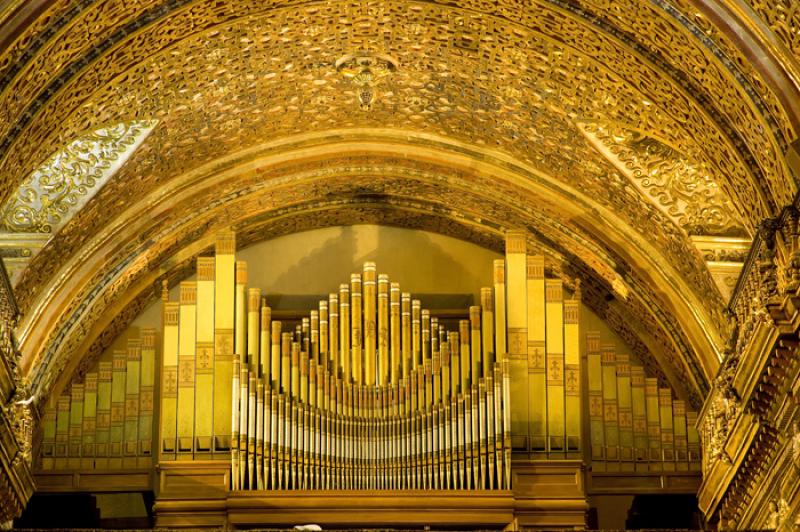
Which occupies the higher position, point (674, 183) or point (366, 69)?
point (366, 69)

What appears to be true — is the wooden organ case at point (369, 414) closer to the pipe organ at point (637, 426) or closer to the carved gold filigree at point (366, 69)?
the pipe organ at point (637, 426)

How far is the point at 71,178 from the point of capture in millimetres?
19453

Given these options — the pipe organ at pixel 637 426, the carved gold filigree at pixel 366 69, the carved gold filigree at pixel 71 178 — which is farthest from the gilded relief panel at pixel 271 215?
the carved gold filigree at pixel 366 69

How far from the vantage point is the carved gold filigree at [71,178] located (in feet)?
63.4

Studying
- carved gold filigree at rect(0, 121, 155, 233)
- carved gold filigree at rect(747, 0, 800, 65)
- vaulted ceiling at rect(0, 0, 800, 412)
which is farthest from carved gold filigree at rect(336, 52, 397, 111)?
carved gold filigree at rect(747, 0, 800, 65)

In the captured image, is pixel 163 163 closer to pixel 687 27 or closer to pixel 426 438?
pixel 426 438

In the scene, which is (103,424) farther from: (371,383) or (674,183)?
(674,183)

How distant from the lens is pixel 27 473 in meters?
19.1

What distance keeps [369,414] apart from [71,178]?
3.73 metres

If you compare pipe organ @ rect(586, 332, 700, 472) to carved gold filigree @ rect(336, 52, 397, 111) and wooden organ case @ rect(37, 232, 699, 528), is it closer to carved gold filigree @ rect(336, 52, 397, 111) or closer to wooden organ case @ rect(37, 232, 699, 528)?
wooden organ case @ rect(37, 232, 699, 528)

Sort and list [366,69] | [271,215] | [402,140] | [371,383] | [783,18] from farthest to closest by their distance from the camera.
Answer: [271,215] < [402,140] < [371,383] < [366,69] < [783,18]

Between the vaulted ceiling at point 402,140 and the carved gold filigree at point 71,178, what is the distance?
2 centimetres

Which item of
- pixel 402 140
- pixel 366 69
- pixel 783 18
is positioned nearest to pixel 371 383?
pixel 402 140

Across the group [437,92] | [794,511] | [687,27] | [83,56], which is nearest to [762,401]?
[794,511]
